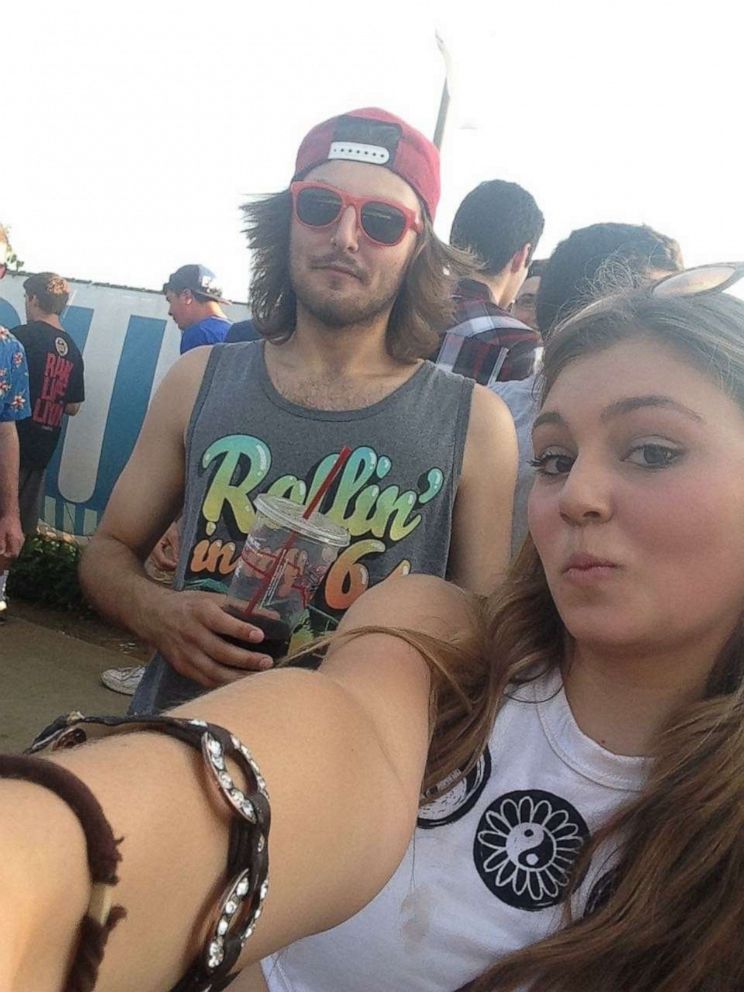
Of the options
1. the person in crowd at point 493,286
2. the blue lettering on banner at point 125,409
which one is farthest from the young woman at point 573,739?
the blue lettering on banner at point 125,409

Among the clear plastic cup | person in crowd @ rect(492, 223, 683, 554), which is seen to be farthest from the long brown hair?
the clear plastic cup

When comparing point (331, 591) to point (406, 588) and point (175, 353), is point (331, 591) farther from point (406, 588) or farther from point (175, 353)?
point (175, 353)

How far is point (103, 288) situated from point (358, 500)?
519cm

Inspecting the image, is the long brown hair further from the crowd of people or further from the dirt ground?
the dirt ground

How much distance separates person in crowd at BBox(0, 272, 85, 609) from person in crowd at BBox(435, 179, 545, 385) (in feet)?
10.5

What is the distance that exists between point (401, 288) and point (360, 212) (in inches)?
7.9

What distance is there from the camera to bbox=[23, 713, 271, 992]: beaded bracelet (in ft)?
2.20

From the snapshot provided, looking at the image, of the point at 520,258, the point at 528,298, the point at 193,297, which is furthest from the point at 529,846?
the point at 193,297

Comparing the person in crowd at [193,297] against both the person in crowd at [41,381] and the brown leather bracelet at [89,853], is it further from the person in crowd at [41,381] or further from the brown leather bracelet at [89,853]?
the brown leather bracelet at [89,853]

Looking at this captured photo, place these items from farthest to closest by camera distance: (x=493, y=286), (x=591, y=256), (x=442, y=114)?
(x=442, y=114), (x=493, y=286), (x=591, y=256)

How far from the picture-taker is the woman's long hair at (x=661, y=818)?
3.16 feet

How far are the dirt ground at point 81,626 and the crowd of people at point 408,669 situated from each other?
3785 mm

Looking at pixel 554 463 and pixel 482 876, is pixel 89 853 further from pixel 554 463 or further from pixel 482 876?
pixel 554 463

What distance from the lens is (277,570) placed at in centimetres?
140
